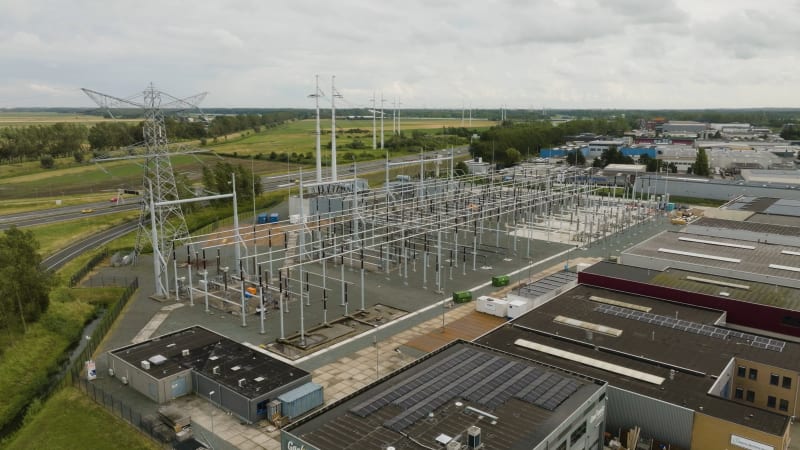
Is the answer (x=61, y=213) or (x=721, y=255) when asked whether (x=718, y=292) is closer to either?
(x=721, y=255)

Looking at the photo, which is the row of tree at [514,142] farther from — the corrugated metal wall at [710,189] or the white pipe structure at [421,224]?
the white pipe structure at [421,224]

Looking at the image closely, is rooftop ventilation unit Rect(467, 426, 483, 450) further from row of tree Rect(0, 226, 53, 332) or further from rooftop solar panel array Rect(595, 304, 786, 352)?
row of tree Rect(0, 226, 53, 332)

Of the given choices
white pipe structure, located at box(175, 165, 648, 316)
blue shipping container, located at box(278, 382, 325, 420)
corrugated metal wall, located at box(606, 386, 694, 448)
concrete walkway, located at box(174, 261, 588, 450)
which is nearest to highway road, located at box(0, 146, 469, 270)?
white pipe structure, located at box(175, 165, 648, 316)

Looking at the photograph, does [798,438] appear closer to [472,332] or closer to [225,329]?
[472,332]

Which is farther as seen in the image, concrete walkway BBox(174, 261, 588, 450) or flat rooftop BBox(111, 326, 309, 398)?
flat rooftop BBox(111, 326, 309, 398)

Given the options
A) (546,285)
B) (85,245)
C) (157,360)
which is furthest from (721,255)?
(85,245)
